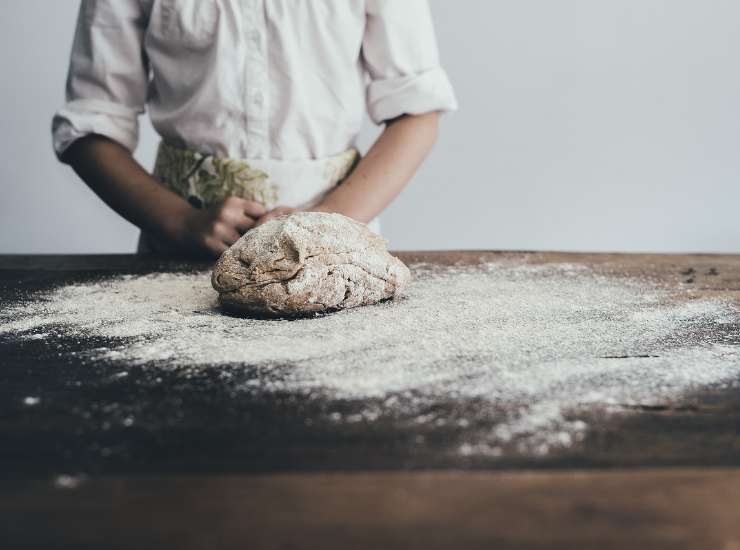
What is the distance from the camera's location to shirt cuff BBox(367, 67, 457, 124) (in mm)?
1360

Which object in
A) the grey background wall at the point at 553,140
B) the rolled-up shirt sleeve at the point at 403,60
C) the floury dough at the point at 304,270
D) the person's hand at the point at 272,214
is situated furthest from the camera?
the grey background wall at the point at 553,140

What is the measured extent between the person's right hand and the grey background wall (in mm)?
1402

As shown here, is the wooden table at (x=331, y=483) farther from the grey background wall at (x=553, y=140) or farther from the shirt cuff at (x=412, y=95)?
the grey background wall at (x=553, y=140)

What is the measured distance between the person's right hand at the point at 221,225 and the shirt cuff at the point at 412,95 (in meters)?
0.37

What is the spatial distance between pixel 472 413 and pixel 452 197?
85.1 inches

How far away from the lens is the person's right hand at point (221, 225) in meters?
1.13

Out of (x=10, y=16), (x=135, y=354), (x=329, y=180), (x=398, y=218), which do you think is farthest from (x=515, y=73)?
(x=135, y=354)

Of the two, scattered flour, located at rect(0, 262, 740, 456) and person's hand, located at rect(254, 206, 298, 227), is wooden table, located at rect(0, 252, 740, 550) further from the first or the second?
person's hand, located at rect(254, 206, 298, 227)

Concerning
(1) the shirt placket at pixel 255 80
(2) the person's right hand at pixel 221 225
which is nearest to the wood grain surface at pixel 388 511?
(2) the person's right hand at pixel 221 225

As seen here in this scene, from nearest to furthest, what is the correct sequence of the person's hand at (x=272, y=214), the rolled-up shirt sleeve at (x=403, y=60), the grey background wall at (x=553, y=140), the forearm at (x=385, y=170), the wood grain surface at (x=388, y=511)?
the wood grain surface at (x=388, y=511)
the person's hand at (x=272, y=214)
the forearm at (x=385, y=170)
the rolled-up shirt sleeve at (x=403, y=60)
the grey background wall at (x=553, y=140)

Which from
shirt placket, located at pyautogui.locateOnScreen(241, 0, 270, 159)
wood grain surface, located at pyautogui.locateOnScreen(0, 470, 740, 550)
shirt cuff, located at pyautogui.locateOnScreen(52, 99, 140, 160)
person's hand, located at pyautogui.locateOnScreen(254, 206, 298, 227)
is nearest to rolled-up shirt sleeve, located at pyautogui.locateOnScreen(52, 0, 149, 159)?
shirt cuff, located at pyautogui.locateOnScreen(52, 99, 140, 160)

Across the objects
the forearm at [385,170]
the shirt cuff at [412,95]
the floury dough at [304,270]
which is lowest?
the floury dough at [304,270]

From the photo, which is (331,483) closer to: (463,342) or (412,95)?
(463,342)

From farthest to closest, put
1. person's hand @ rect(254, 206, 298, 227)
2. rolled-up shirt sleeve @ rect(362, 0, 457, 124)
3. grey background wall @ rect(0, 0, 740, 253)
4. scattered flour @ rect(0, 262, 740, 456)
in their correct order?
grey background wall @ rect(0, 0, 740, 253) → rolled-up shirt sleeve @ rect(362, 0, 457, 124) → person's hand @ rect(254, 206, 298, 227) → scattered flour @ rect(0, 262, 740, 456)
